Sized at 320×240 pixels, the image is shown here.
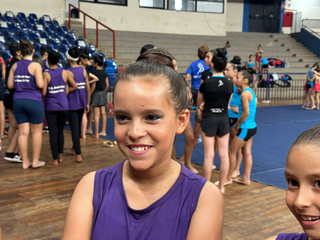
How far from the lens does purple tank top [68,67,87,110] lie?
595cm

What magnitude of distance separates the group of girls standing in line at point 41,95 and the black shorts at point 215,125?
2.25 meters

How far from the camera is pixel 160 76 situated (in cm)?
132

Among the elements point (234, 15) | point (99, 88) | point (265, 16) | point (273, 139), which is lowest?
point (273, 139)

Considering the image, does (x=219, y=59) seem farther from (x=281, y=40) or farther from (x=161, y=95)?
(x=281, y=40)

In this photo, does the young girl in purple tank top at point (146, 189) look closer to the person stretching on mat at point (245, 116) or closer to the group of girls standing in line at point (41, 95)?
the person stretching on mat at point (245, 116)

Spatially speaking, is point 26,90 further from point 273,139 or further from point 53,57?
point 273,139

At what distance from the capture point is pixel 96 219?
130cm

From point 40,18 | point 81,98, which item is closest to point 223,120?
point 81,98

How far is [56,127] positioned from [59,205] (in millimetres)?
1809

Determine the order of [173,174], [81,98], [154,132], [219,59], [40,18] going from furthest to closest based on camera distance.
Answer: [40,18] → [81,98] → [219,59] → [173,174] → [154,132]

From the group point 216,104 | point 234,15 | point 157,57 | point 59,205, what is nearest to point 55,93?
point 59,205

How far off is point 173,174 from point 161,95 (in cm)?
30

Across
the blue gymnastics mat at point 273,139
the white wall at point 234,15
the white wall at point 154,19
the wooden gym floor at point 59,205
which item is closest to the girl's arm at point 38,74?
the wooden gym floor at point 59,205

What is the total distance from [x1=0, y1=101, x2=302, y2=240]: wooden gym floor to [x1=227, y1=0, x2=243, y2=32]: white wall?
18.7 meters
